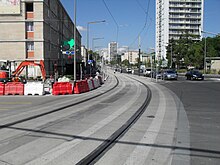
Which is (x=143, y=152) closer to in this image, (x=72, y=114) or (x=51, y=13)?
(x=72, y=114)

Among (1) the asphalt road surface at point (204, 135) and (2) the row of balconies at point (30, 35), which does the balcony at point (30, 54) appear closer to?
(2) the row of balconies at point (30, 35)

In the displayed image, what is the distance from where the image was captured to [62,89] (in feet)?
71.1

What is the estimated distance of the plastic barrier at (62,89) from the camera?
846 inches

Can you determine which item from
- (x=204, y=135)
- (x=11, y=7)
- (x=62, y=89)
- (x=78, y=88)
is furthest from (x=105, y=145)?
(x=11, y=7)

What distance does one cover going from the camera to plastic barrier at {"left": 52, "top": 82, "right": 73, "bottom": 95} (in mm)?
21500

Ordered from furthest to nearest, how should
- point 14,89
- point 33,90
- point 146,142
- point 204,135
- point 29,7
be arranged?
1. point 29,7
2. point 14,89
3. point 33,90
4. point 204,135
5. point 146,142

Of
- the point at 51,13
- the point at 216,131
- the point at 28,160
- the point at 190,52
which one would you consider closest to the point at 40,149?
the point at 28,160

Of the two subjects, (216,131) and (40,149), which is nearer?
(40,149)

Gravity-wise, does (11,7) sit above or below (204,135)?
above

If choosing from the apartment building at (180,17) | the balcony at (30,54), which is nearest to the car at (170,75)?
the balcony at (30,54)

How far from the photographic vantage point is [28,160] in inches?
219

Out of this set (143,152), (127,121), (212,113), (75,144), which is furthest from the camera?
(212,113)

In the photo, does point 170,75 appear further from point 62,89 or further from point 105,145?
point 105,145

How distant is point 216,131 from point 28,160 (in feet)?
17.5
